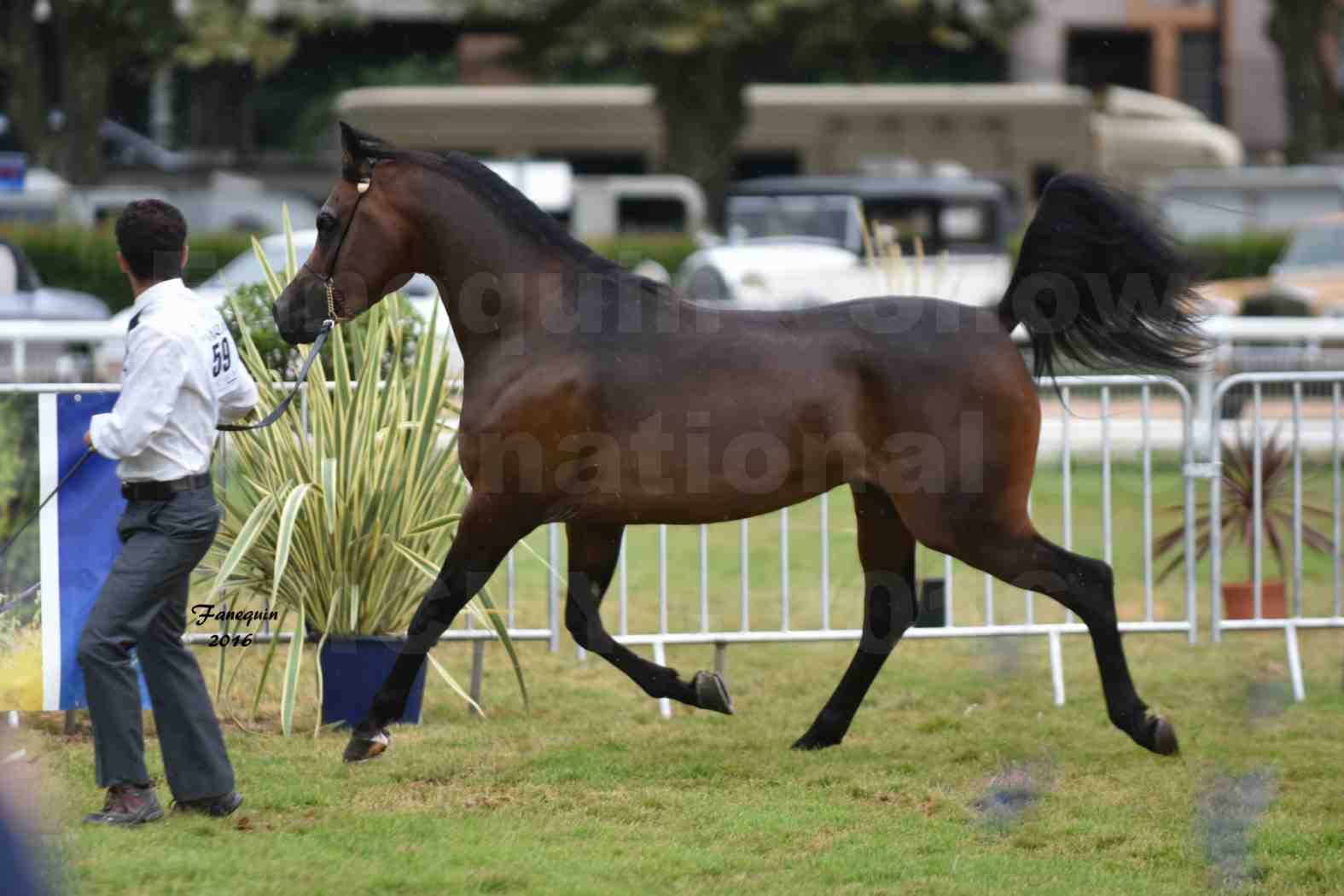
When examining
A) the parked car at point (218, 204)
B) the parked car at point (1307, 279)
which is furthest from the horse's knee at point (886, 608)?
the parked car at point (218, 204)

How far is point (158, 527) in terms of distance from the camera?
16.5 ft

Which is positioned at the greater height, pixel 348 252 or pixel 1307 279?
pixel 1307 279

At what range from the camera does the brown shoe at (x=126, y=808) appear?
5043 millimetres

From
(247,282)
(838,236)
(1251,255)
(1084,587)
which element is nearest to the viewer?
(1084,587)

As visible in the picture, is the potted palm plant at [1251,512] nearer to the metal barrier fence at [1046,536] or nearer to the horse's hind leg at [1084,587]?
the metal barrier fence at [1046,536]

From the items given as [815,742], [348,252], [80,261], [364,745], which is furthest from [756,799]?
[80,261]

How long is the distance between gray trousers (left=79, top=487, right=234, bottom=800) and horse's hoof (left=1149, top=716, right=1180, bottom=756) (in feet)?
9.23

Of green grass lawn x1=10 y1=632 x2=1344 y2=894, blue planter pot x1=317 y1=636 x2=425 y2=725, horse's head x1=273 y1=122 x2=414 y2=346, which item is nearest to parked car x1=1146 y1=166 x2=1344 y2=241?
green grass lawn x1=10 y1=632 x2=1344 y2=894

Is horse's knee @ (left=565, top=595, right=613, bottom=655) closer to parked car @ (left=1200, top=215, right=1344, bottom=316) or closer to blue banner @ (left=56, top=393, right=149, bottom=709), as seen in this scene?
blue banner @ (left=56, top=393, right=149, bottom=709)

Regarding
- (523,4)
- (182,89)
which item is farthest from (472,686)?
(182,89)

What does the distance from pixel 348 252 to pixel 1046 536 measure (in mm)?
5324

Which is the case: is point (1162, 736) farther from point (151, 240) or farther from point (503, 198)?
point (151, 240)

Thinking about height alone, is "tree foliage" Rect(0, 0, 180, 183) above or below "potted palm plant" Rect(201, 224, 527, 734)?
above

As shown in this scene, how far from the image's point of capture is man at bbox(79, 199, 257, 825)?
16.1 ft
